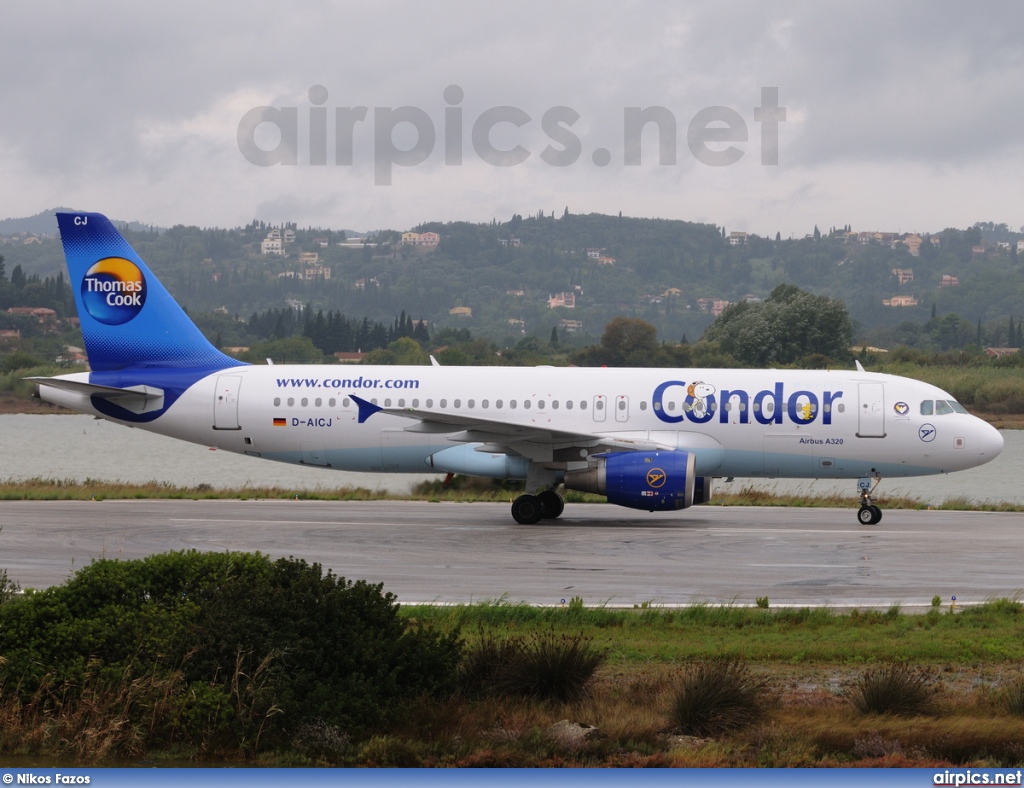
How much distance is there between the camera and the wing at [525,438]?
2423 cm

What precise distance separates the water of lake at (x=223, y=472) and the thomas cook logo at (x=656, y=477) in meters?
11.7

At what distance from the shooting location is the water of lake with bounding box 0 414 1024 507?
43.6 m

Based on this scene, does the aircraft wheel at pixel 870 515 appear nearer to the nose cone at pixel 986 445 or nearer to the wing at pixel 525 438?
the nose cone at pixel 986 445

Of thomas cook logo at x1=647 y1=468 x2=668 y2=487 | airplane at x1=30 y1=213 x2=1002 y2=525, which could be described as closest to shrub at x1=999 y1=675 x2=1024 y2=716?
thomas cook logo at x1=647 y1=468 x2=668 y2=487

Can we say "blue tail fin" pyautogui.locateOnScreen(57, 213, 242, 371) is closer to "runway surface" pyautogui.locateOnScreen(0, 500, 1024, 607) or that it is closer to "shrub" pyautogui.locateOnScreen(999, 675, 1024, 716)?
"runway surface" pyautogui.locateOnScreen(0, 500, 1024, 607)

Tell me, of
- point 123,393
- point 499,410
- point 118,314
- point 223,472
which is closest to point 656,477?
point 499,410

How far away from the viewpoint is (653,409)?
2608 centimetres

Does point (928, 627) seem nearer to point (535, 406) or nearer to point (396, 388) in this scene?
point (535, 406)

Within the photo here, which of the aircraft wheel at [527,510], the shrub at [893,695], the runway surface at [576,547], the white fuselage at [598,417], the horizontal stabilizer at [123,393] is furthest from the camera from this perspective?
the horizontal stabilizer at [123,393]

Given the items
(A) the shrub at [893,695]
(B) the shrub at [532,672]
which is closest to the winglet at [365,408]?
(B) the shrub at [532,672]

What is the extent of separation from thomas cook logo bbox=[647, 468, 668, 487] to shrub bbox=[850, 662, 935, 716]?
44.2 feet

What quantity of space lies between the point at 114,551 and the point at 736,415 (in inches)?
507

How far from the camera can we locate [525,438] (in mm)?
24703

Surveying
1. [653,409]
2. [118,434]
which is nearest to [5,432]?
[118,434]
